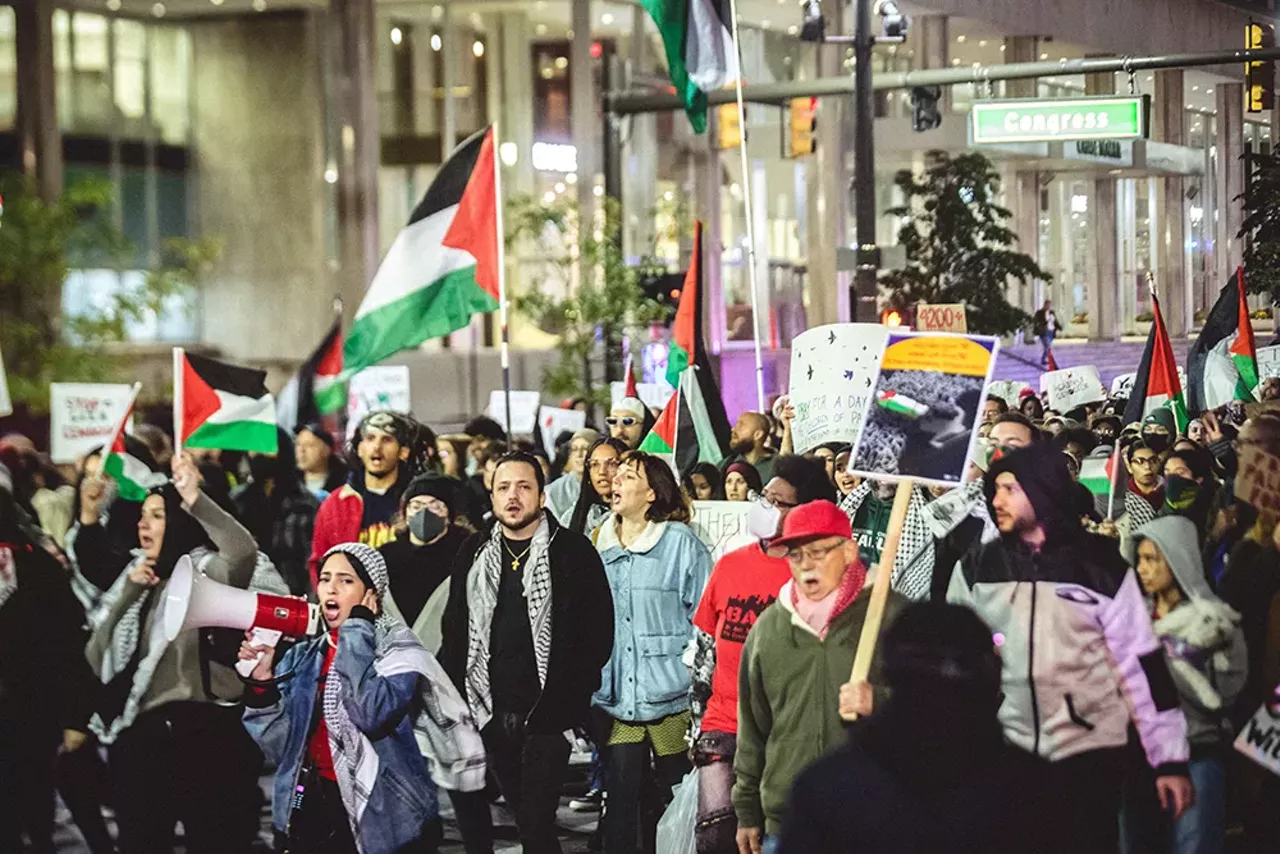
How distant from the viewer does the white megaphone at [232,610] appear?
780cm

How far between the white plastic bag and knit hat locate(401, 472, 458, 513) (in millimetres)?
2509

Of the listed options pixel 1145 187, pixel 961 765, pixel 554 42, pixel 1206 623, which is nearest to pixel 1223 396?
pixel 1206 623

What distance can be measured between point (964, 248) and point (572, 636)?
27.0 meters

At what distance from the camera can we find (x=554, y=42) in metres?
34.2

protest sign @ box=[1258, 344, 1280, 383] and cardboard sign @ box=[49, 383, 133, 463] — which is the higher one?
protest sign @ box=[1258, 344, 1280, 383]

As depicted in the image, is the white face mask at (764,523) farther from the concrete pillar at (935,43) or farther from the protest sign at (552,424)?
the concrete pillar at (935,43)

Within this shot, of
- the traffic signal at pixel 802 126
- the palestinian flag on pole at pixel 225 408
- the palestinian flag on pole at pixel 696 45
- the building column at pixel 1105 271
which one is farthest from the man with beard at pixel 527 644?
the building column at pixel 1105 271

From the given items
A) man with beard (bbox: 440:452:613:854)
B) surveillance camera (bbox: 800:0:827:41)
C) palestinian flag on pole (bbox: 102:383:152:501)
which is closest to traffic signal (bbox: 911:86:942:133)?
surveillance camera (bbox: 800:0:827:41)

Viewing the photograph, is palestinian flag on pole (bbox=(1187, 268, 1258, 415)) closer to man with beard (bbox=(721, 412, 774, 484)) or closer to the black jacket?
man with beard (bbox=(721, 412, 774, 484))

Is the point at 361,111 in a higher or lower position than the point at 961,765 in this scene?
higher

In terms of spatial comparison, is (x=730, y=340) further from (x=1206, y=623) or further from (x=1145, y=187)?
(x=1206, y=623)

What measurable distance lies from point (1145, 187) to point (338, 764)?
1065 inches

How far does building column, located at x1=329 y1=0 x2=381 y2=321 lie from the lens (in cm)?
3148

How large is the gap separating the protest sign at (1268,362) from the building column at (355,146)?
51.4 ft
